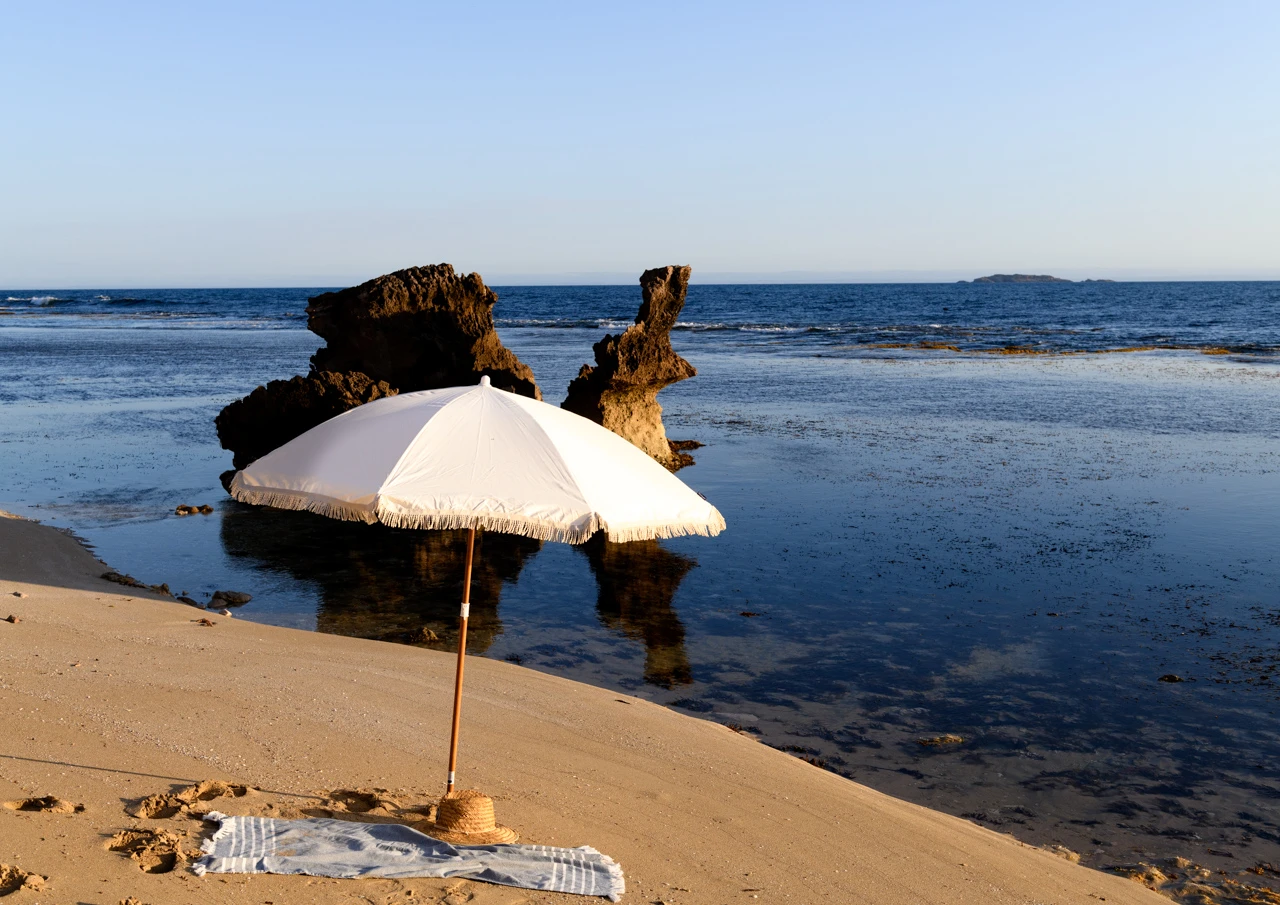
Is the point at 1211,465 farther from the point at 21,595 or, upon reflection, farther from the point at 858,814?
the point at 21,595

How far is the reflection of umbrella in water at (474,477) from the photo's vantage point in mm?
5453

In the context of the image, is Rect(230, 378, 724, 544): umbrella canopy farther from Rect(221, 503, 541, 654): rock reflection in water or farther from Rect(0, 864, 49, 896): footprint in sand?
Rect(221, 503, 541, 654): rock reflection in water

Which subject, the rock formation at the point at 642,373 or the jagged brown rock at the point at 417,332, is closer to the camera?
the jagged brown rock at the point at 417,332

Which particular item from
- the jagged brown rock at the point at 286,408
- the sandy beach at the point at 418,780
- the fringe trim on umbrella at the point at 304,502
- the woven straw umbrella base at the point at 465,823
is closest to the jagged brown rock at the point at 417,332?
the jagged brown rock at the point at 286,408

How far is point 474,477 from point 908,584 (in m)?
7.29

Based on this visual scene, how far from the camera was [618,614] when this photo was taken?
1082 cm

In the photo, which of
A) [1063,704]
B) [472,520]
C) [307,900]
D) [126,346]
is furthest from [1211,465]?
[126,346]

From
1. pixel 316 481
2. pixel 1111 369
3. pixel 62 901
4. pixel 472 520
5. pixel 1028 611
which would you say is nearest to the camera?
pixel 62 901

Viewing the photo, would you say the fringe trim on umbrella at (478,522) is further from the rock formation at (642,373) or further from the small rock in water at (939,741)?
the rock formation at (642,373)

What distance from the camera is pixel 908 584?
1156cm

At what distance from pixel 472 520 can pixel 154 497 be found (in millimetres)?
12055

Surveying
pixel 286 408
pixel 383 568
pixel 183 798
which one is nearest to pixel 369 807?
pixel 183 798

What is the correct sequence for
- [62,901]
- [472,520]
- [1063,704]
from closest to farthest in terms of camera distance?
[62,901] → [472,520] → [1063,704]

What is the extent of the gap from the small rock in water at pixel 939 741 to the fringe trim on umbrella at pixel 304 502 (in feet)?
14.6
